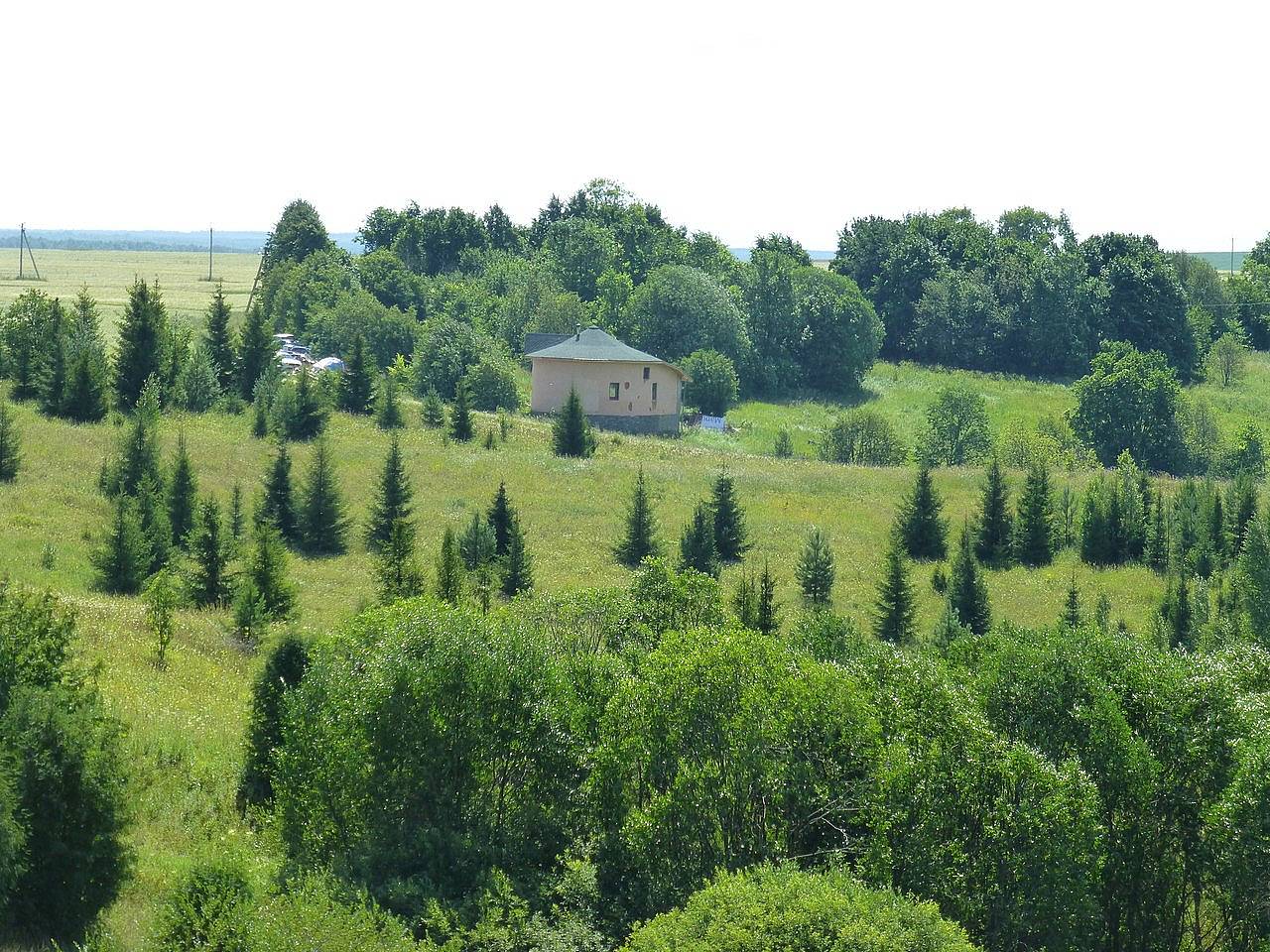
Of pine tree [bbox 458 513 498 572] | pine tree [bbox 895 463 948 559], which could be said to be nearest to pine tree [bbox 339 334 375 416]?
pine tree [bbox 458 513 498 572]

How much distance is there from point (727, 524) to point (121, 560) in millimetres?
20004

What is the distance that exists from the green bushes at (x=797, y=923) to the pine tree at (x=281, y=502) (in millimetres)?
29886

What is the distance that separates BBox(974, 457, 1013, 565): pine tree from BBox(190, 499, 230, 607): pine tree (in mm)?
26565

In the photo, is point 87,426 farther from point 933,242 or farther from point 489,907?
point 933,242

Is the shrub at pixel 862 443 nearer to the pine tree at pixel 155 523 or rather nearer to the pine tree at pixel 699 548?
the pine tree at pixel 699 548

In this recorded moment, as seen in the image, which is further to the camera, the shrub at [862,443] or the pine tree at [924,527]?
the shrub at [862,443]

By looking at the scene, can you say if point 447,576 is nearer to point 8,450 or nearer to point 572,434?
point 8,450

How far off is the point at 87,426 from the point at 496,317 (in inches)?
2080

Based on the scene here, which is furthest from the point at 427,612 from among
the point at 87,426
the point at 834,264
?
the point at 834,264

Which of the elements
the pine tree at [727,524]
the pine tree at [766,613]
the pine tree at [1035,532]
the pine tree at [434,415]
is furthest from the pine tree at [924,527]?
the pine tree at [434,415]

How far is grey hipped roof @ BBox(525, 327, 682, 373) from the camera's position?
245 feet

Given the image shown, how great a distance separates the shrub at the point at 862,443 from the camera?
74.8 metres

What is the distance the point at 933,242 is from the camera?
407 ft

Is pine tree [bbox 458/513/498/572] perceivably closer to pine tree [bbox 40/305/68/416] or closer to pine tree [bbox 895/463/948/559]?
pine tree [bbox 895/463/948/559]
